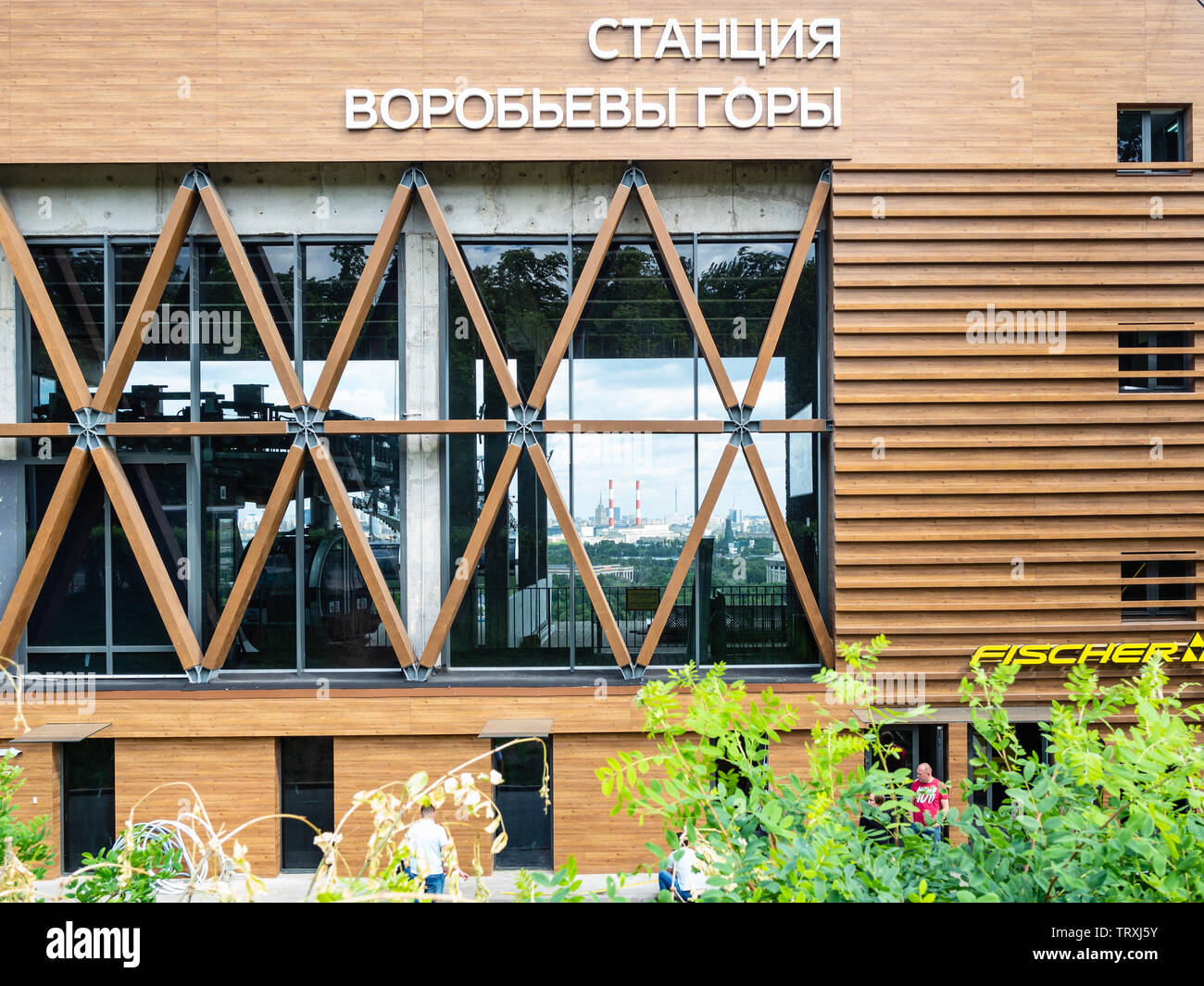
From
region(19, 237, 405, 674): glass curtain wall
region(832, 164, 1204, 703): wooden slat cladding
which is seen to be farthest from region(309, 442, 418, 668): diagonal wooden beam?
region(832, 164, 1204, 703): wooden slat cladding

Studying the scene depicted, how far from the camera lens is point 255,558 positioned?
10391 millimetres

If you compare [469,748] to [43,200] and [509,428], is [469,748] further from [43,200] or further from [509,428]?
[43,200]

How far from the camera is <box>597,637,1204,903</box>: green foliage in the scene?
2119mm

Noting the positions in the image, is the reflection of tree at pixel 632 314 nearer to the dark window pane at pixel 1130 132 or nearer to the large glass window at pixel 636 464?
the large glass window at pixel 636 464

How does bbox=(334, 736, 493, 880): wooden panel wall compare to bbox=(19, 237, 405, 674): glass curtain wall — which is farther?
bbox=(19, 237, 405, 674): glass curtain wall

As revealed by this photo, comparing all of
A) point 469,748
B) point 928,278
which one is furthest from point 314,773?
point 928,278

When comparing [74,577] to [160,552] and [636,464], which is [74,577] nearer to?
[160,552]

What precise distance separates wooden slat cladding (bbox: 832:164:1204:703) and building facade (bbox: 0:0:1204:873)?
0.19 ft

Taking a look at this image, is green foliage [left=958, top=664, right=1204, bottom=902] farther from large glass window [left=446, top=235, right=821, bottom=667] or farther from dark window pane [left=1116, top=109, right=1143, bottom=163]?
dark window pane [left=1116, top=109, right=1143, bottom=163]
